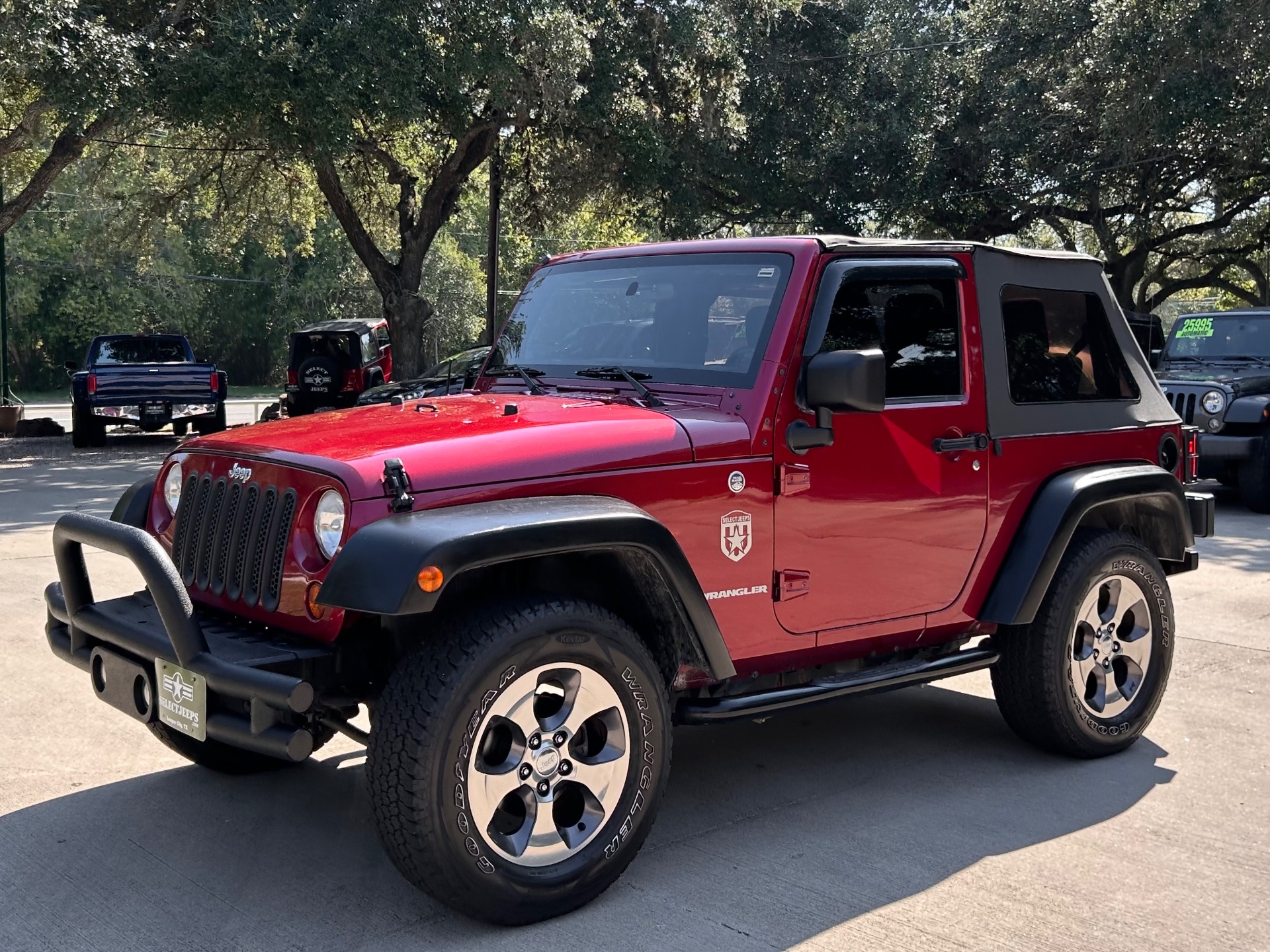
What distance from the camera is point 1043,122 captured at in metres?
23.0

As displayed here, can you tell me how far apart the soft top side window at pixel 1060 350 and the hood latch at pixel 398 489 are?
249 centimetres

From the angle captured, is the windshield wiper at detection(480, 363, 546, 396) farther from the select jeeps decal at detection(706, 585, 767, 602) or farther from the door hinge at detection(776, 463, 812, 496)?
the select jeeps decal at detection(706, 585, 767, 602)

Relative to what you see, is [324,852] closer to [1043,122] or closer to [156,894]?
[156,894]

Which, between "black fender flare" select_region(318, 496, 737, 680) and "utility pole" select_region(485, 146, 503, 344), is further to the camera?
"utility pole" select_region(485, 146, 503, 344)

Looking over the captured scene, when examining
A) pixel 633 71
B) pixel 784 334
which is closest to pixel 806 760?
pixel 784 334

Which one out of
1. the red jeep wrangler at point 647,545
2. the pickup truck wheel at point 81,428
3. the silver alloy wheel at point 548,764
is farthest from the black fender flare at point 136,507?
the pickup truck wheel at point 81,428

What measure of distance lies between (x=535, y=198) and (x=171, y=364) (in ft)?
25.7

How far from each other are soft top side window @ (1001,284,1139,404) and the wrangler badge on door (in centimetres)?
143

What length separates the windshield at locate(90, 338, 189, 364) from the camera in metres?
20.4

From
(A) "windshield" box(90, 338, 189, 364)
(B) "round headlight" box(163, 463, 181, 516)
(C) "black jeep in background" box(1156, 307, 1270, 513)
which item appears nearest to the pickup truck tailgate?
(A) "windshield" box(90, 338, 189, 364)

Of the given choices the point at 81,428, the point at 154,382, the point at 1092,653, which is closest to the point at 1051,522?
the point at 1092,653

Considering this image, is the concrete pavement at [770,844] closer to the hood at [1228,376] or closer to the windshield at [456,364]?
the hood at [1228,376]

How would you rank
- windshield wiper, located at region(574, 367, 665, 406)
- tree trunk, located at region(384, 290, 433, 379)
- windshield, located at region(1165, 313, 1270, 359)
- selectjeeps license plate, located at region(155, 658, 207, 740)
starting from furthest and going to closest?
tree trunk, located at region(384, 290, 433, 379) → windshield, located at region(1165, 313, 1270, 359) → windshield wiper, located at region(574, 367, 665, 406) → selectjeeps license plate, located at region(155, 658, 207, 740)

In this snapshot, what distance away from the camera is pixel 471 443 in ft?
11.9
